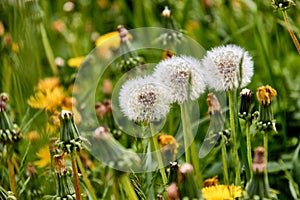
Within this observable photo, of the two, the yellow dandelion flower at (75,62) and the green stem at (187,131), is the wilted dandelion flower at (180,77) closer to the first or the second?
the green stem at (187,131)

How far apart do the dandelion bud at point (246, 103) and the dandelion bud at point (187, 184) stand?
0.30m

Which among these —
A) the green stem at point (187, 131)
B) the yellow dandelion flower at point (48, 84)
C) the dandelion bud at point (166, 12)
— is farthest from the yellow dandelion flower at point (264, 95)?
the yellow dandelion flower at point (48, 84)

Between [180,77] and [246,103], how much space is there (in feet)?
0.40

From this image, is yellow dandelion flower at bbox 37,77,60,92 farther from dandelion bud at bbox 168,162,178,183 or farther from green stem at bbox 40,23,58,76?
dandelion bud at bbox 168,162,178,183

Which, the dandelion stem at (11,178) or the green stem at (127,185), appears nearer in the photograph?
the green stem at (127,185)

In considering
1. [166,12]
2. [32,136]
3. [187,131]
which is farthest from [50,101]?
[187,131]

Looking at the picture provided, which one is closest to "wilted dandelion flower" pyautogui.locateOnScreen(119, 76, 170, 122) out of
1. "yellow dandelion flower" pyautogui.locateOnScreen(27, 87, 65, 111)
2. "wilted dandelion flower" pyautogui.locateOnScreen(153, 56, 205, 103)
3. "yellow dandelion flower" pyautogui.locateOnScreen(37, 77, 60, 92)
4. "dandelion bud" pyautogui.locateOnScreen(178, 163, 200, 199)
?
"wilted dandelion flower" pyautogui.locateOnScreen(153, 56, 205, 103)

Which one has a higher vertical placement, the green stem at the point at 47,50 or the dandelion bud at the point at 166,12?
the green stem at the point at 47,50

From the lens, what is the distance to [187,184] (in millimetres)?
836

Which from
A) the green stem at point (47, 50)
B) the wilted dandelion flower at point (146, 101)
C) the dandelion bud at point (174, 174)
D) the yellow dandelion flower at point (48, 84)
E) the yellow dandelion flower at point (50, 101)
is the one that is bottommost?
the dandelion bud at point (174, 174)

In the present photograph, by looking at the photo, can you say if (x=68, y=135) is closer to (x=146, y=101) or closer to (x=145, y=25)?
(x=146, y=101)

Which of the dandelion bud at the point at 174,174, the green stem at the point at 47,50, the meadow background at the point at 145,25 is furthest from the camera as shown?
the green stem at the point at 47,50

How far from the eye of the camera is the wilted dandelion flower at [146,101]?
1088mm

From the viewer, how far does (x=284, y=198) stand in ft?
4.67
